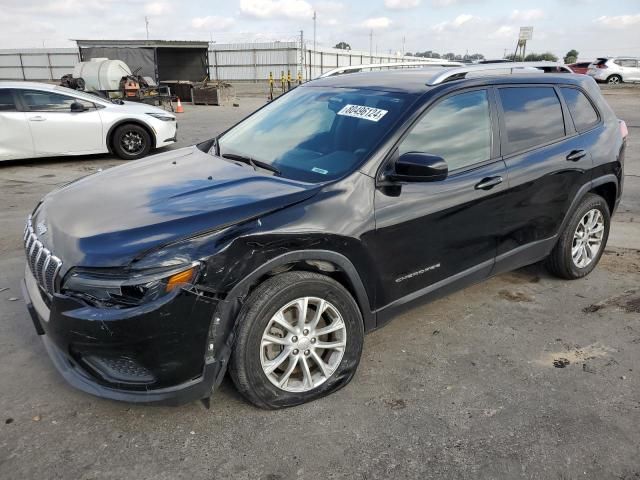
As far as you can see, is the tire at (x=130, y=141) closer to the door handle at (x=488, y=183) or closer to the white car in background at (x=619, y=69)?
the door handle at (x=488, y=183)

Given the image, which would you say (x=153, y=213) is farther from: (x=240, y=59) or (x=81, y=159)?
(x=240, y=59)

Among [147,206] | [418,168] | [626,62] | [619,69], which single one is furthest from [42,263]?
[626,62]

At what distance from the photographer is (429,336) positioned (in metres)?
3.58

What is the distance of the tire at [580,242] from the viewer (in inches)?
164

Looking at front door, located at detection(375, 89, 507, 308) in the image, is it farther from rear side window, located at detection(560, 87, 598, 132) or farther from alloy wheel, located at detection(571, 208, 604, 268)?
alloy wheel, located at detection(571, 208, 604, 268)

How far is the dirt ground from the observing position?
2.41 meters

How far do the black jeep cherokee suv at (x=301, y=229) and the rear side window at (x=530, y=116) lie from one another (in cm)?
2

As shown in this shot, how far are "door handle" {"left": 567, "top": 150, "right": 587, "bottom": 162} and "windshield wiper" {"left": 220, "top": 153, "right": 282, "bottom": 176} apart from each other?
7.57 ft

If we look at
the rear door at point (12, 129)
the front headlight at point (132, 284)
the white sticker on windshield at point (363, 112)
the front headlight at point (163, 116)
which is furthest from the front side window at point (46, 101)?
the front headlight at point (132, 284)

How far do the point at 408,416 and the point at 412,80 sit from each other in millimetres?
2150

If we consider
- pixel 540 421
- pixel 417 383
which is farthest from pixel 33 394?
pixel 540 421

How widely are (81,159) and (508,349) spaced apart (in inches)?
359

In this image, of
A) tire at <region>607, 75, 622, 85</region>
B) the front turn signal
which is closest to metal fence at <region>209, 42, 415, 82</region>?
tire at <region>607, 75, 622, 85</region>

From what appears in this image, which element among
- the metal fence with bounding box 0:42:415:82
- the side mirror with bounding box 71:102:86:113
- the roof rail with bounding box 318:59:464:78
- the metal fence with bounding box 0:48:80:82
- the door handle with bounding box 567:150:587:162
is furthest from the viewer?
the metal fence with bounding box 0:48:80:82
